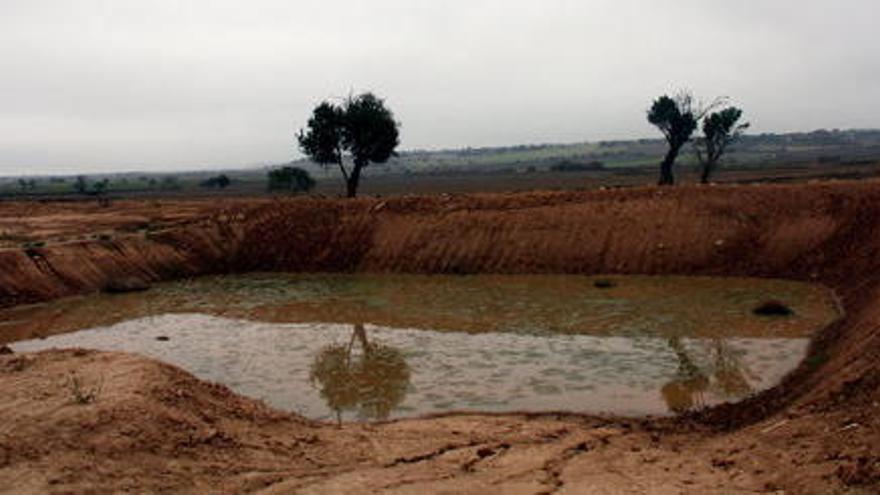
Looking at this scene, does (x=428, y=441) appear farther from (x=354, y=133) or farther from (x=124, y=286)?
(x=354, y=133)

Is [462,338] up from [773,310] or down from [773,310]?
down

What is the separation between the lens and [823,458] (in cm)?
839

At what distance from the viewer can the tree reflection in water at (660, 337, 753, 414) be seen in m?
13.5

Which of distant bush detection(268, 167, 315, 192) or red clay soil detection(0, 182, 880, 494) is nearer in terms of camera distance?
red clay soil detection(0, 182, 880, 494)

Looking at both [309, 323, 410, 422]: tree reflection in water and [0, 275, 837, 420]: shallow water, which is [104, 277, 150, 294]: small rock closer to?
[0, 275, 837, 420]: shallow water

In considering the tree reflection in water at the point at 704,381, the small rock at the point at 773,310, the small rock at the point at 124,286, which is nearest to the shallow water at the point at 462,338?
the tree reflection in water at the point at 704,381

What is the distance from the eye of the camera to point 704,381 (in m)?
14.5

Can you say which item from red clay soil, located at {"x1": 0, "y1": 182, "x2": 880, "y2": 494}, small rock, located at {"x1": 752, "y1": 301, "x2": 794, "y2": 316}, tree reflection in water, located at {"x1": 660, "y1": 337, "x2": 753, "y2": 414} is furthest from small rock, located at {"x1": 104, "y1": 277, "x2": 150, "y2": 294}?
small rock, located at {"x1": 752, "y1": 301, "x2": 794, "y2": 316}

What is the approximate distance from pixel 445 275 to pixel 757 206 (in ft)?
34.9

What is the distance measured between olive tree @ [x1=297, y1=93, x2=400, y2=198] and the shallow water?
13.6 meters

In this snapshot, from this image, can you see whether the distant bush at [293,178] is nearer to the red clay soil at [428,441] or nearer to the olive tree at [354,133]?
the olive tree at [354,133]

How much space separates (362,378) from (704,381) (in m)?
6.10

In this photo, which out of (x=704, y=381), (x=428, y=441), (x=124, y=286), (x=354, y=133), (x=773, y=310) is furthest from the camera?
(x=354, y=133)

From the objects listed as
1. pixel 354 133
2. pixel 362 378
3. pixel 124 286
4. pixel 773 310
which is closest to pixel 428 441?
pixel 362 378
